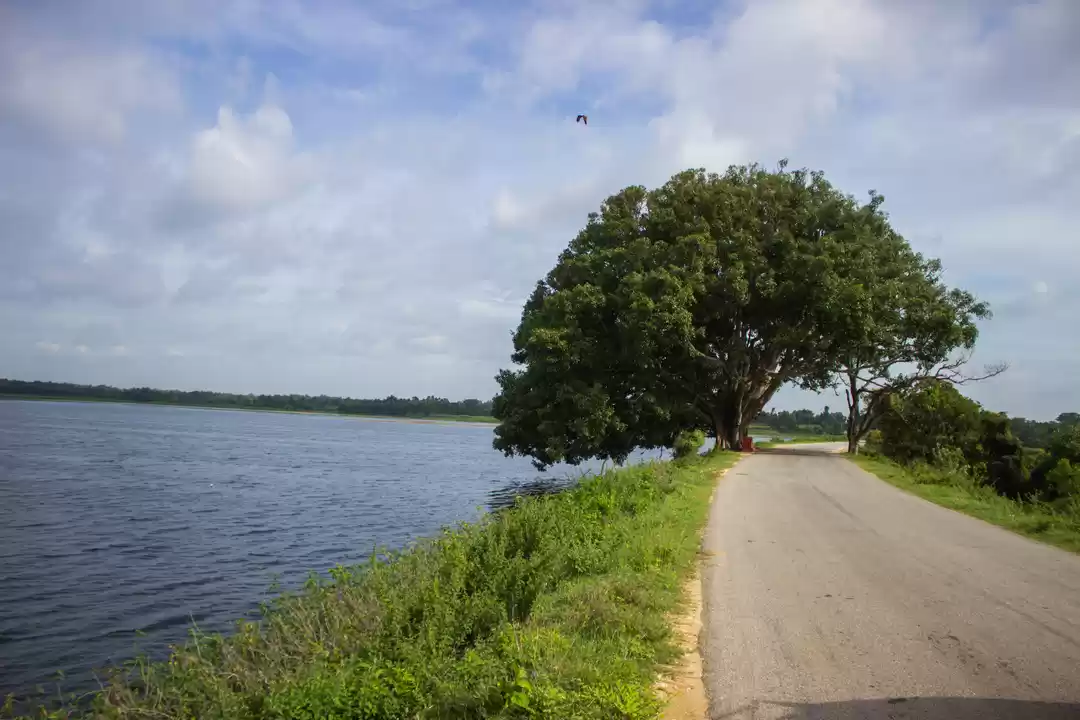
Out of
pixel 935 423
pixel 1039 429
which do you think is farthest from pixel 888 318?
pixel 1039 429

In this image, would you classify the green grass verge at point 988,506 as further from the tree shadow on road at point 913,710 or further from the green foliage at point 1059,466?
the tree shadow on road at point 913,710

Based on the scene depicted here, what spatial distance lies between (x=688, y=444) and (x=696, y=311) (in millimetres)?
5754

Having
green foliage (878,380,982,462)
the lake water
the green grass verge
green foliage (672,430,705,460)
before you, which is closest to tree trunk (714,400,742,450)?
green foliage (672,430,705,460)

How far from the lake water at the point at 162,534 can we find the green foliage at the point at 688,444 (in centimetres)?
672

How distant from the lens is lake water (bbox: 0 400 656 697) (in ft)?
37.3

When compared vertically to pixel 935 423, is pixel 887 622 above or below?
below

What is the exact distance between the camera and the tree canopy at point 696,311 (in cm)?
2877

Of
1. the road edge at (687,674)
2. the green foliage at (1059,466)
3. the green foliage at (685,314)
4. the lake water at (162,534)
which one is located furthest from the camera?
the green foliage at (685,314)

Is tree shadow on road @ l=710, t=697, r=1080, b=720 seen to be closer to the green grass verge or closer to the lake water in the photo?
the green grass verge

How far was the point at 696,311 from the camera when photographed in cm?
3148

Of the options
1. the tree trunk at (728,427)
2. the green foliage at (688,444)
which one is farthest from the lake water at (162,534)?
the tree trunk at (728,427)

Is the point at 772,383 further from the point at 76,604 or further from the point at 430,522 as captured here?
the point at 76,604

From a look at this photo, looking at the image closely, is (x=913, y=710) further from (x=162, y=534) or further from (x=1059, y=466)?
(x=1059, y=466)

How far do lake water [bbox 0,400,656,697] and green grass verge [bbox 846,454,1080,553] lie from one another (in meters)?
12.2
